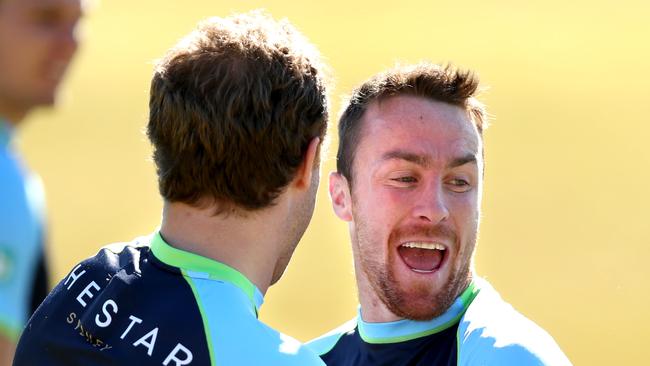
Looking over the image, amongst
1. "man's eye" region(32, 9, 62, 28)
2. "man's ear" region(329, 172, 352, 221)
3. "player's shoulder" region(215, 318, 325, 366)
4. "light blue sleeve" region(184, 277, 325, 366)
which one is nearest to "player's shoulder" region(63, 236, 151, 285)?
"light blue sleeve" region(184, 277, 325, 366)

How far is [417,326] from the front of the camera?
13.8 ft

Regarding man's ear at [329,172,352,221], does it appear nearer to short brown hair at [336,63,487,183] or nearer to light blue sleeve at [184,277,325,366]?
short brown hair at [336,63,487,183]

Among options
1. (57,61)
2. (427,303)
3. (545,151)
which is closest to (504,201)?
(545,151)

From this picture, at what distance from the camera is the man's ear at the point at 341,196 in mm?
4707

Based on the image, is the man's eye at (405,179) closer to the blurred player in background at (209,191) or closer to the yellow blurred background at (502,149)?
the blurred player in background at (209,191)

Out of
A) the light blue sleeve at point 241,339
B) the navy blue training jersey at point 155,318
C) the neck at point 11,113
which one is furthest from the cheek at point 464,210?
the neck at point 11,113

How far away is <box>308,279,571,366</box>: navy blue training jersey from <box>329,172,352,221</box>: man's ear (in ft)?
1.48

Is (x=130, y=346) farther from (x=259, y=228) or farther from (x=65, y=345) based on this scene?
(x=259, y=228)

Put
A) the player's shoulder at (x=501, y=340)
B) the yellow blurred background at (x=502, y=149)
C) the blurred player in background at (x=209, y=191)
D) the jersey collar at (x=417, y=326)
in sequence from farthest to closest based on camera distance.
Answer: the yellow blurred background at (x=502, y=149) < the jersey collar at (x=417, y=326) < the player's shoulder at (x=501, y=340) < the blurred player in background at (x=209, y=191)

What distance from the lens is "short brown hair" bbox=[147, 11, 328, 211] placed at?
3.09m

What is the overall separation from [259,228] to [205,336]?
39 centimetres

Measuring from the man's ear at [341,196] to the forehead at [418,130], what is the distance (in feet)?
0.59

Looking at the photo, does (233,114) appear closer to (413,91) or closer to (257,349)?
(257,349)

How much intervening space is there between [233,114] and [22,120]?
62cm
